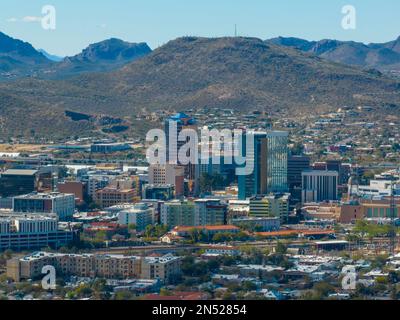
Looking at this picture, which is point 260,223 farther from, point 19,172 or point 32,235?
point 19,172

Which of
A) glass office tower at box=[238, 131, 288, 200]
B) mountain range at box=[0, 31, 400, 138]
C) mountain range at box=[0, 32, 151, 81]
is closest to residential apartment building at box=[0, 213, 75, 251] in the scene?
glass office tower at box=[238, 131, 288, 200]

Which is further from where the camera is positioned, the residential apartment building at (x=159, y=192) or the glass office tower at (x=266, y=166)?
the glass office tower at (x=266, y=166)

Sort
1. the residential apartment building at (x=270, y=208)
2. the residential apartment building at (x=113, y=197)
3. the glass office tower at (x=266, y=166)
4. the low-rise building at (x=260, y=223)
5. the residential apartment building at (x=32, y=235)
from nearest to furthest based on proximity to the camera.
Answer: the residential apartment building at (x=32, y=235) < the low-rise building at (x=260, y=223) < the residential apartment building at (x=270, y=208) < the residential apartment building at (x=113, y=197) < the glass office tower at (x=266, y=166)

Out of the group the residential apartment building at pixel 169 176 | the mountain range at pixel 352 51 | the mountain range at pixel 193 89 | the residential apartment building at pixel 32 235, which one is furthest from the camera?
the mountain range at pixel 352 51

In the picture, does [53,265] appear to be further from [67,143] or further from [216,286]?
[67,143]

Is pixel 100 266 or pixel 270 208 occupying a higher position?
pixel 270 208

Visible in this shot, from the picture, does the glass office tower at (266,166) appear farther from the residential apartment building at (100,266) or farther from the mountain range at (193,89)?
the mountain range at (193,89)

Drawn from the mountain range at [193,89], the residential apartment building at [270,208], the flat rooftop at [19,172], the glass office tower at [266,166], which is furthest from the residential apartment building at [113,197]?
the mountain range at [193,89]

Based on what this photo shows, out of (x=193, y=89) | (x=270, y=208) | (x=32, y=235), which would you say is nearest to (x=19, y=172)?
(x=270, y=208)

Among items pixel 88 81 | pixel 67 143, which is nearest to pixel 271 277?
pixel 67 143
